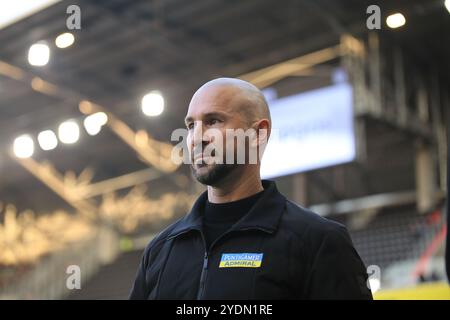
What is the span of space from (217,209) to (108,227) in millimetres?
14646

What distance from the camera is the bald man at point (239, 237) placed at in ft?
5.46

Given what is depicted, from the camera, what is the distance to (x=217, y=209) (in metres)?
1.89

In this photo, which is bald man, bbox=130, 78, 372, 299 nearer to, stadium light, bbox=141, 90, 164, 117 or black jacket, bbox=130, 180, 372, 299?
black jacket, bbox=130, 180, 372, 299

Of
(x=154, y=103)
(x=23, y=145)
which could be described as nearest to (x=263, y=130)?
(x=154, y=103)

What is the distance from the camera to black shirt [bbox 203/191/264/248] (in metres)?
1.85

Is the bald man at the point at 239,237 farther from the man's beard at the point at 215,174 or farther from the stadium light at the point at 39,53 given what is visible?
the stadium light at the point at 39,53

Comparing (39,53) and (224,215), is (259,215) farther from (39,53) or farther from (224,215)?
(39,53)

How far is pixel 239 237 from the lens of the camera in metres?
1.77

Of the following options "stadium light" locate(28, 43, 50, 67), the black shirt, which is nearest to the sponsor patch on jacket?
the black shirt

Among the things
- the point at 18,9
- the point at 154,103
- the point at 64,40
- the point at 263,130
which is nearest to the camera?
the point at 263,130

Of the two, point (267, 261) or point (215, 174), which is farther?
point (215, 174)

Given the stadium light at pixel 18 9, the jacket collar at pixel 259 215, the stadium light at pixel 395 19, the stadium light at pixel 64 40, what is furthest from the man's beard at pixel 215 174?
the stadium light at pixel 64 40

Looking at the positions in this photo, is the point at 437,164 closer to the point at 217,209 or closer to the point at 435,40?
the point at 435,40

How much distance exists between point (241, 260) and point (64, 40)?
9205mm
